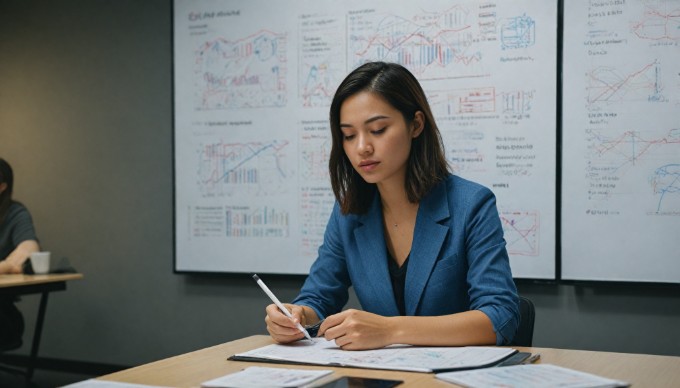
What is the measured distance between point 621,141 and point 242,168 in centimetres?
A: 188

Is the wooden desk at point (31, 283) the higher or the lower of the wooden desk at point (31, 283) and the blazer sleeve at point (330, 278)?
the lower

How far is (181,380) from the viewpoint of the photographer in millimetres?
1257

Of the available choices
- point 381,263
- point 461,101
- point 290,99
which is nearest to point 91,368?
point 290,99

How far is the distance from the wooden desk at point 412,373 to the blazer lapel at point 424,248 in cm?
35

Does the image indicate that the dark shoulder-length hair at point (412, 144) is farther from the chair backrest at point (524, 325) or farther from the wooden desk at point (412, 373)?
the wooden desk at point (412, 373)

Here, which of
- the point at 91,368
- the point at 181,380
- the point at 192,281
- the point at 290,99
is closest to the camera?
the point at 181,380

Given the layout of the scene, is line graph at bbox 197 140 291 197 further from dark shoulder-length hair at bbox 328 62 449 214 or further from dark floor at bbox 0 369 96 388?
dark shoulder-length hair at bbox 328 62 449 214

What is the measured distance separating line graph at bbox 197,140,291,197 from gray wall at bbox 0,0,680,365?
1.08ft

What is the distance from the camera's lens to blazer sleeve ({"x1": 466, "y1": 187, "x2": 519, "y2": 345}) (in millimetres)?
1611

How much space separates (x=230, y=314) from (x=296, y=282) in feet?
1.53

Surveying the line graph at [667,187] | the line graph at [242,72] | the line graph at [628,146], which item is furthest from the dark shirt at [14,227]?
the line graph at [667,187]

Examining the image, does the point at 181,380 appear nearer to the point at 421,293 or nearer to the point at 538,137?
the point at 421,293

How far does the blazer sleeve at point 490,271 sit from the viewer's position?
1611mm

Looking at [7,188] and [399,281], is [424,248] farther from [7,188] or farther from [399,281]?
[7,188]
